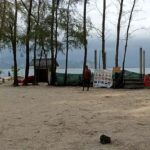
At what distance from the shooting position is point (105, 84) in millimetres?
40844

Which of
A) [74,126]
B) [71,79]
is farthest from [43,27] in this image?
[74,126]

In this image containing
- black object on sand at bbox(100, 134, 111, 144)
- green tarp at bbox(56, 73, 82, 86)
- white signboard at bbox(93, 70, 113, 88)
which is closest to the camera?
black object on sand at bbox(100, 134, 111, 144)

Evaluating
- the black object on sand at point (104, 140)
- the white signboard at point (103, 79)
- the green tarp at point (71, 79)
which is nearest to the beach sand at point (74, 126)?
the black object on sand at point (104, 140)

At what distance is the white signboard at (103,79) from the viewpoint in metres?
40.6

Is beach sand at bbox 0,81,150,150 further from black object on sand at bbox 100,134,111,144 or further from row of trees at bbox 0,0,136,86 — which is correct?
row of trees at bbox 0,0,136,86

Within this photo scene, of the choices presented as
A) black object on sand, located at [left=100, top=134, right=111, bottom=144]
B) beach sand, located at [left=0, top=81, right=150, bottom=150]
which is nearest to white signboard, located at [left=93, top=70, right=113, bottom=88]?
beach sand, located at [left=0, top=81, right=150, bottom=150]

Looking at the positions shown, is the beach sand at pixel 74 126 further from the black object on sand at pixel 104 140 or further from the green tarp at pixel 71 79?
the green tarp at pixel 71 79

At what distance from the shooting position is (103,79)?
4097cm

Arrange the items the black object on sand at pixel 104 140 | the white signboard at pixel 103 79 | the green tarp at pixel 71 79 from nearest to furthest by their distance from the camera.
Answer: the black object on sand at pixel 104 140 < the white signboard at pixel 103 79 < the green tarp at pixel 71 79

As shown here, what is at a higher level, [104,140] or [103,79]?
[103,79]

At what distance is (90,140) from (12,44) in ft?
127

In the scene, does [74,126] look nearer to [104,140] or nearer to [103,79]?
[104,140]

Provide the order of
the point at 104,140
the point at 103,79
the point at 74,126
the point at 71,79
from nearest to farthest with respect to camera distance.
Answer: the point at 104,140 → the point at 74,126 → the point at 103,79 → the point at 71,79

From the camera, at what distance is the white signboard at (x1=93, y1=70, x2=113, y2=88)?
133 feet
